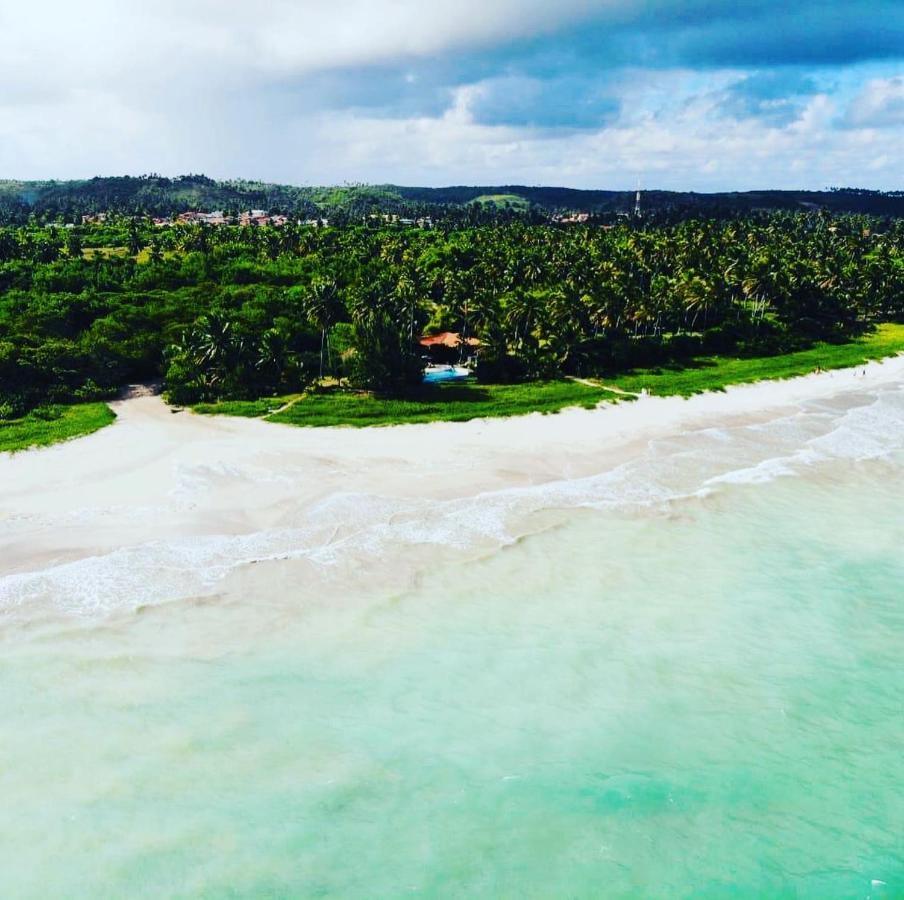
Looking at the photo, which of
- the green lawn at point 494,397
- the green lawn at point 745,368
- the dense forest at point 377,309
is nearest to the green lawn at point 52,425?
the dense forest at point 377,309

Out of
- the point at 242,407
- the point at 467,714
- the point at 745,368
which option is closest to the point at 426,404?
the point at 242,407

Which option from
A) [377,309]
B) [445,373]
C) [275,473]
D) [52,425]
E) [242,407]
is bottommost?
[275,473]

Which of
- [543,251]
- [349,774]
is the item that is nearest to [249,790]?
[349,774]

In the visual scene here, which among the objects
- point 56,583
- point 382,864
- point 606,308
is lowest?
point 382,864

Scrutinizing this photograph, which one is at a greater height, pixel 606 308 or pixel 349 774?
pixel 606 308

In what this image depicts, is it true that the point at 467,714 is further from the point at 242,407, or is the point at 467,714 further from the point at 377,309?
the point at 377,309

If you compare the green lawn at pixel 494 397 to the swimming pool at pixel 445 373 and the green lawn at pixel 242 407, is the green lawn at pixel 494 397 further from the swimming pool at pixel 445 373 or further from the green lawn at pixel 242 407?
the swimming pool at pixel 445 373

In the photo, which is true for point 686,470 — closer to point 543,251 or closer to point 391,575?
point 391,575
